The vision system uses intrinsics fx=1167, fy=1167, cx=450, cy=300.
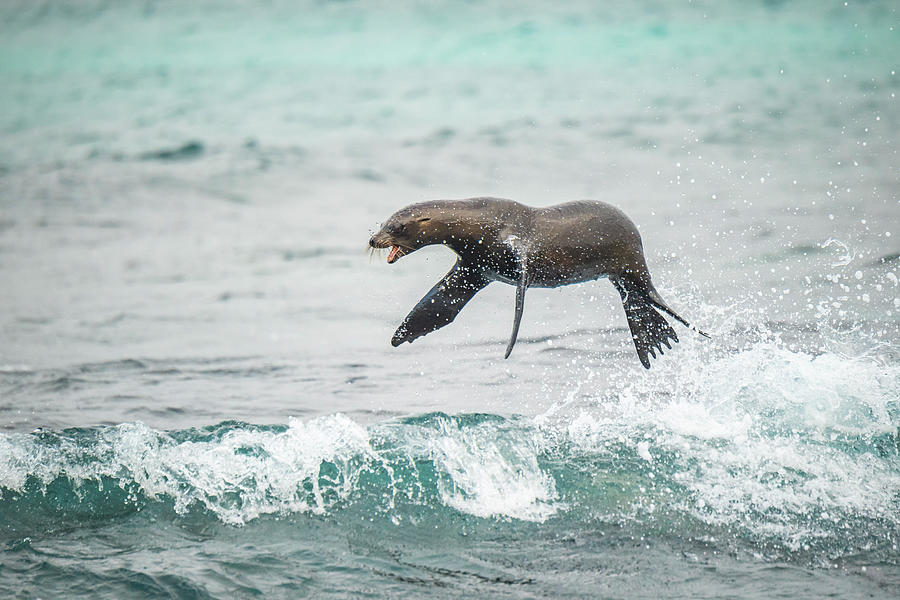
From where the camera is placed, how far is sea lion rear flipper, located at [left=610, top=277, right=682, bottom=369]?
7547mm

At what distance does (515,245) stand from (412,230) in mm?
Answer: 636

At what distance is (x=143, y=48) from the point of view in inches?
1112

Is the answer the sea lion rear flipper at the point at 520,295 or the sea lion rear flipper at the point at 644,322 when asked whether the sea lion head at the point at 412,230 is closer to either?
the sea lion rear flipper at the point at 520,295

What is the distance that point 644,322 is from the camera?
25.1 ft

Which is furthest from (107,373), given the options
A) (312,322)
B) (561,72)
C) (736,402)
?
(561,72)

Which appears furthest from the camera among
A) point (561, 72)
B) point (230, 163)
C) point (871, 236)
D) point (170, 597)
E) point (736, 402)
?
point (561, 72)

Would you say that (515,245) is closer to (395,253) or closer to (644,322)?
(395,253)

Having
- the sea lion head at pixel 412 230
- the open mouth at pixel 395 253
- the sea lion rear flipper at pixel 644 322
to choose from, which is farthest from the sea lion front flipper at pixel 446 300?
the sea lion rear flipper at pixel 644 322

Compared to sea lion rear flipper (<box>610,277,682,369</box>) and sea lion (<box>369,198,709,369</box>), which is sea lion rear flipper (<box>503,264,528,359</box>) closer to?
sea lion (<box>369,198,709,369</box>)

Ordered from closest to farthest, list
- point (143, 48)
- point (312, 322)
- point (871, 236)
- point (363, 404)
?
point (363, 404) → point (312, 322) → point (871, 236) → point (143, 48)

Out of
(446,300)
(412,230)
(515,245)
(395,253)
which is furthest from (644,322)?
(395,253)

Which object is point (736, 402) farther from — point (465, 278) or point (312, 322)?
point (312, 322)

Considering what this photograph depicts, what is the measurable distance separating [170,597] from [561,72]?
67.8 feet

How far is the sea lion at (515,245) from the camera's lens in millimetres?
7016
